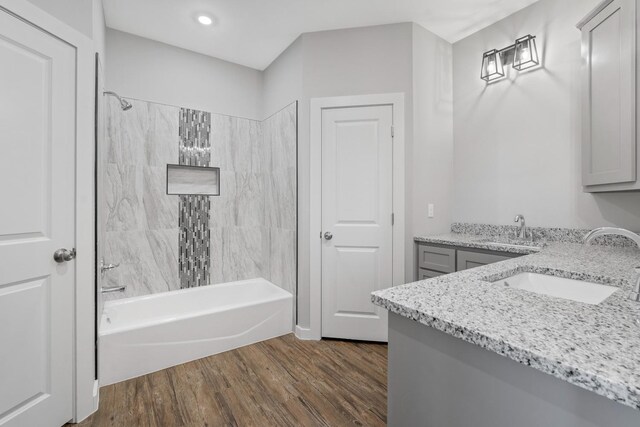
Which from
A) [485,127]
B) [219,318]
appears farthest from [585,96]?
[219,318]

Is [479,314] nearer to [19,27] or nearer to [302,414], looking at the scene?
[302,414]

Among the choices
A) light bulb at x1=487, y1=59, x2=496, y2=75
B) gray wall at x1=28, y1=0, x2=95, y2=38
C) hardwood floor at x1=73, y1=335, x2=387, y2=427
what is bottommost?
hardwood floor at x1=73, y1=335, x2=387, y2=427

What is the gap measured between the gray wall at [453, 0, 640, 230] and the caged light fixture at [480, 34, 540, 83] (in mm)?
66

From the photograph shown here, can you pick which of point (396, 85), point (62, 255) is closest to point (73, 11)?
point (62, 255)

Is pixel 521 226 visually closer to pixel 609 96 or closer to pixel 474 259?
pixel 474 259

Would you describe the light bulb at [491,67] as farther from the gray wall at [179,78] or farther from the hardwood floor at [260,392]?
the hardwood floor at [260,392]

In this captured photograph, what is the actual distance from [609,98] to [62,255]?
10.3 ft

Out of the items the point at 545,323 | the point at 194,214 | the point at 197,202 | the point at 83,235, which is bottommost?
the point at 545,323

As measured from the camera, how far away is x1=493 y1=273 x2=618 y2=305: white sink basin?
1104mm

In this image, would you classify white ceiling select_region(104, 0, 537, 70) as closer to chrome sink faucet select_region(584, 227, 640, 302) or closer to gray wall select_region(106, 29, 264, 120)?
gray wall select_region(106, 29, 264, 120)

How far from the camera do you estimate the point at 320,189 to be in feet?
8.70

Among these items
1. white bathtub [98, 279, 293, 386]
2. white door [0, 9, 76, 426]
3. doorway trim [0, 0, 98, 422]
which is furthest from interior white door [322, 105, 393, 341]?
white door [0, 9, 76, 426]

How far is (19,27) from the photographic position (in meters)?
1.40

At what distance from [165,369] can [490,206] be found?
9.73 ft
